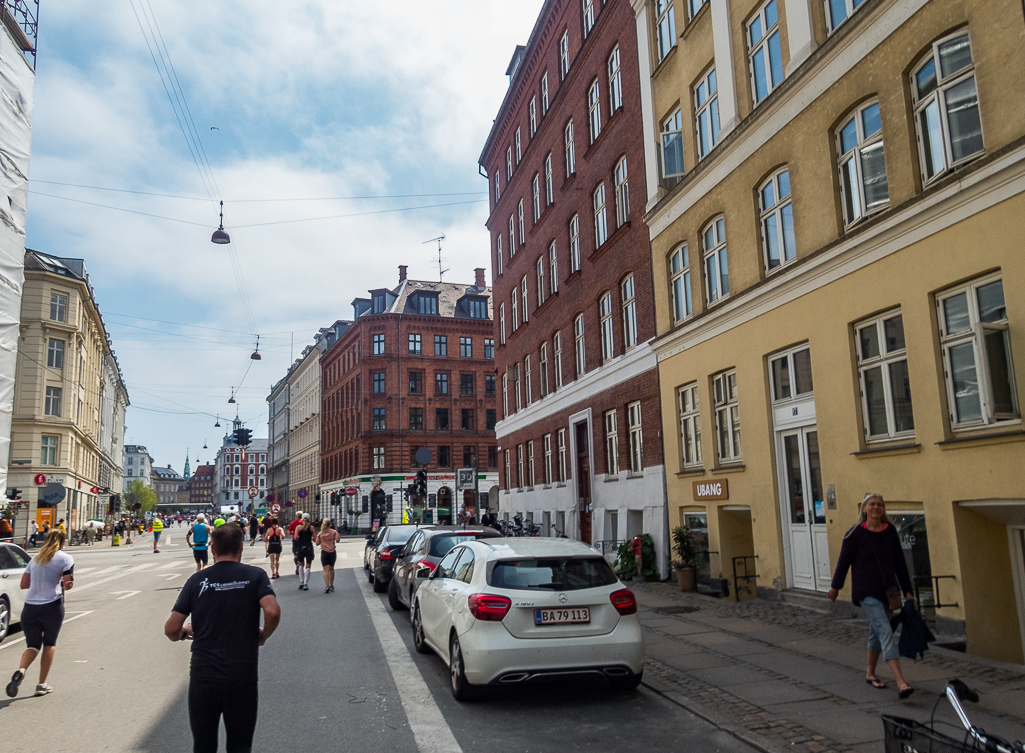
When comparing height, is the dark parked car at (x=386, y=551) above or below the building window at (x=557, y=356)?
below

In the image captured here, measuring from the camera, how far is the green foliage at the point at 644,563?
17.5m

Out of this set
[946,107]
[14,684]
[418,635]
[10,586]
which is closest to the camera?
[14,684]

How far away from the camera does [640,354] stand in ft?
62.8

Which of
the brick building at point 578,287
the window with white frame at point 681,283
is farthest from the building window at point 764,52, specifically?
the brick building at point 578,287

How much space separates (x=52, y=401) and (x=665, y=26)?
46941 millimetres

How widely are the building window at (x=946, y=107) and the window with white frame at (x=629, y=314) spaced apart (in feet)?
33.3

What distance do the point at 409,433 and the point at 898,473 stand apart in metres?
53.1

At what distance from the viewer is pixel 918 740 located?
371 cm

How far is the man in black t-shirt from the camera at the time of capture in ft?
15.0

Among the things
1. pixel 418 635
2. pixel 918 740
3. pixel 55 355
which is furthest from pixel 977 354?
pixel 55 355

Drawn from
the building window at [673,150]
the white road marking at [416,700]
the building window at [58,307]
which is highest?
the building window at [58,307]

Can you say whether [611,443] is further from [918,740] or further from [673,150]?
[918,740]

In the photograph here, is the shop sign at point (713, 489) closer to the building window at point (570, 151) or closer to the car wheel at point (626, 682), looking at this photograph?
the car wheel at point (626, 682)

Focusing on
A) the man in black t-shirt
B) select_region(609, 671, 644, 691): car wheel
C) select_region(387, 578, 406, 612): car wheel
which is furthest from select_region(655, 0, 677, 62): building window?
the man in black t-shirt
